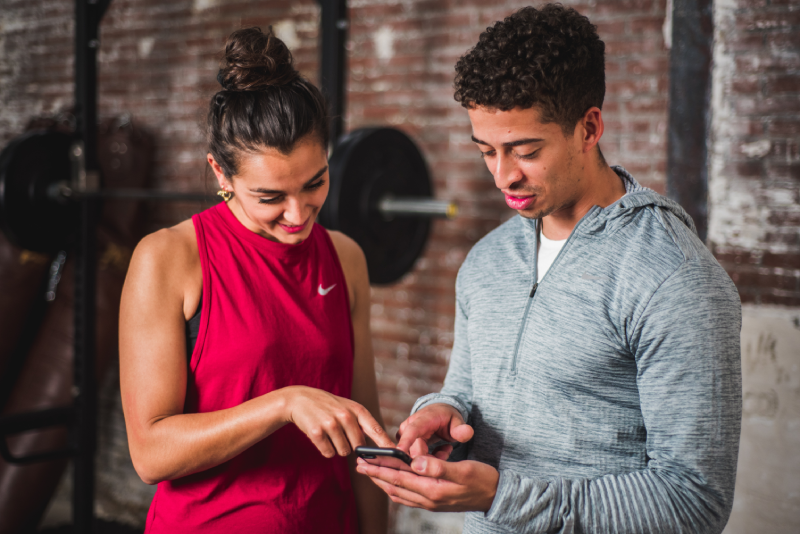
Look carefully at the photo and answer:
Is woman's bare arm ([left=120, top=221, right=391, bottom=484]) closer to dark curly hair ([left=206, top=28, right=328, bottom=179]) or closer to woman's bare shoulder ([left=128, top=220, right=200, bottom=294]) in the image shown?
woman's bare shoulder ([left=128, top=220, right=200, bottom=294])

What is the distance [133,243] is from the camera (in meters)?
3.34

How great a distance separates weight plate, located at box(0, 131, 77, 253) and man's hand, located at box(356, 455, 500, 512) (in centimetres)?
221

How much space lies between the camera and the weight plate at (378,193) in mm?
2131

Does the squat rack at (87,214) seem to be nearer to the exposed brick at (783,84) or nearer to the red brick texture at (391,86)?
the red brick texture at (391,86)

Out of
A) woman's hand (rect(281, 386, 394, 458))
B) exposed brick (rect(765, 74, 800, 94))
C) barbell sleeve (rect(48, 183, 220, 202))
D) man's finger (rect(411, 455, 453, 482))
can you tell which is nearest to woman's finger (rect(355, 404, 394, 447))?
woman's hand (rect(281, 386, 394, 458))

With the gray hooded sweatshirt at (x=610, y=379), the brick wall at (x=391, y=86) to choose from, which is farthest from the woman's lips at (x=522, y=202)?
the brick wall at (x=391, y=86)

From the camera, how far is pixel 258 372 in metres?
1.21

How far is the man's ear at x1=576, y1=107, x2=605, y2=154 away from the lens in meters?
1.12

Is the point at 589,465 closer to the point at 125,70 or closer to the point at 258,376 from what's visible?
the point at 258,376

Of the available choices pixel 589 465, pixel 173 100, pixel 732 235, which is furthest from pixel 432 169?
pixel 589 465

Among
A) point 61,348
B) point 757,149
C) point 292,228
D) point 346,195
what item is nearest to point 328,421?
point 292,228

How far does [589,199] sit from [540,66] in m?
0.27

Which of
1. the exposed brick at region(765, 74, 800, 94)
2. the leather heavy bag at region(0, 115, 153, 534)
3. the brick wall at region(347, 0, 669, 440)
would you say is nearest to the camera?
the exposed brick at region(765, 74, 800, 94)

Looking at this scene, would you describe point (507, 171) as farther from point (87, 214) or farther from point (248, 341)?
point (87, 214)
